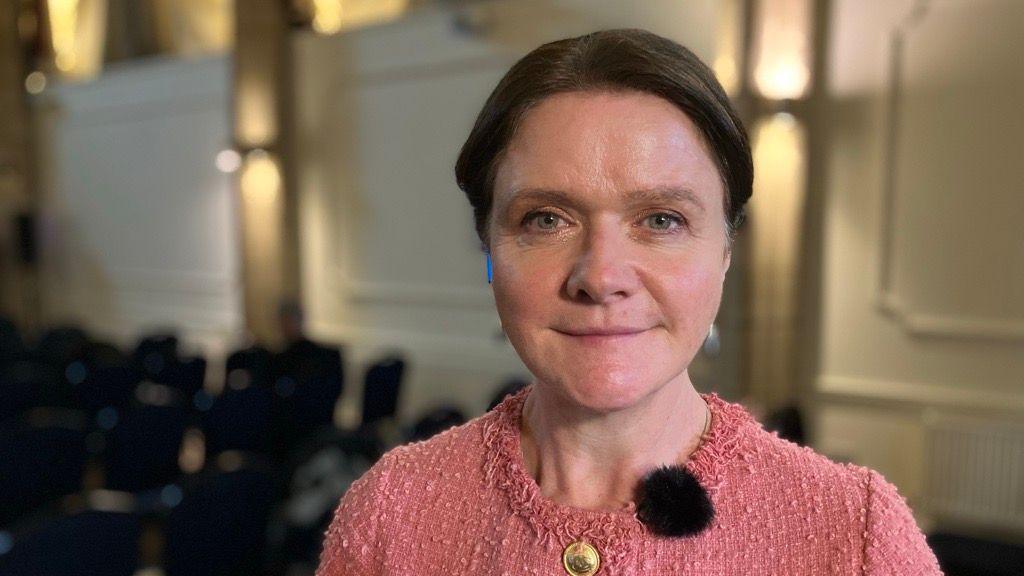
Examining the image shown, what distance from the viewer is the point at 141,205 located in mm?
9812

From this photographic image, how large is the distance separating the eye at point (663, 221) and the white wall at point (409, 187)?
5.18 metres

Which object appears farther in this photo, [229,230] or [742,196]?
[229,230]

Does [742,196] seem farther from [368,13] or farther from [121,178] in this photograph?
[121,178]

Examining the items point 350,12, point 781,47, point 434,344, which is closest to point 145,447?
point 434,344

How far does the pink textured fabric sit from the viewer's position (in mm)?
756

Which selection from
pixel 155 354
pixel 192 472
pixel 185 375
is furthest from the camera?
pixel 155 354

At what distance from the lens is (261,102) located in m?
7.64

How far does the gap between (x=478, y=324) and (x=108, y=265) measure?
628 centimetres

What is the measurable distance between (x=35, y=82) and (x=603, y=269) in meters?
12.5

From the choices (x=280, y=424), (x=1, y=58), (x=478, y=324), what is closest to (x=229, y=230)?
(x=478, y=324)

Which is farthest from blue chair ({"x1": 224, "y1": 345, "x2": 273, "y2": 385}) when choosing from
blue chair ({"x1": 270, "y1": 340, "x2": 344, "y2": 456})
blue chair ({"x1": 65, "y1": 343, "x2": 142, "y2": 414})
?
blue chair ({"x1": 65, "y1": 343, "x2": 142, "y2": 414})

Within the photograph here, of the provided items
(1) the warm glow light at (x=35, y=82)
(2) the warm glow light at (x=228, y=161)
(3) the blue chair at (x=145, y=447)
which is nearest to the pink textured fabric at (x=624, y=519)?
(3) the blue chair at (x=145, y=447)

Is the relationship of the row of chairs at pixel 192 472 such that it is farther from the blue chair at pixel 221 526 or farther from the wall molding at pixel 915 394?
the wall molding at pixel 915 394

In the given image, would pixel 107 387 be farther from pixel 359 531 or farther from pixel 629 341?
pixel 629 341
